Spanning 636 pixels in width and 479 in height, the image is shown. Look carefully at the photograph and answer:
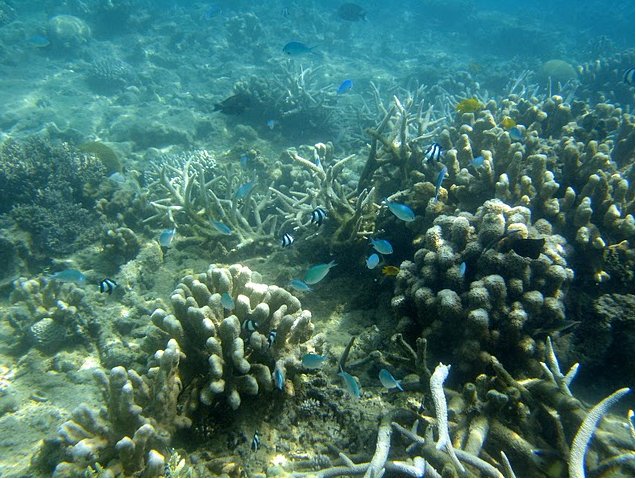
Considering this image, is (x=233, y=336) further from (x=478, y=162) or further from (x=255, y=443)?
(x=478, y=162)

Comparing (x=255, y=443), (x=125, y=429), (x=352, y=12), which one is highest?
A: (x=352, y=12)

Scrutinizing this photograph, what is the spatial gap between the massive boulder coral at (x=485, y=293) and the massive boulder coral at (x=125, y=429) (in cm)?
210

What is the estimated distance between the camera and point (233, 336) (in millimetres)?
3053

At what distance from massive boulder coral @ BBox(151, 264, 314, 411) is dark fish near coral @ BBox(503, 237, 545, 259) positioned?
1962mm

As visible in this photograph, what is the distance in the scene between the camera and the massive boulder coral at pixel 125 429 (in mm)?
2537

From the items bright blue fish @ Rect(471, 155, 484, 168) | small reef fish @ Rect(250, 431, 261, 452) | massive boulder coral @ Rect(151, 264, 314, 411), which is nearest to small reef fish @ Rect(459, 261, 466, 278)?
massive boulder coral @ Rect(151, 264, 314, 411)

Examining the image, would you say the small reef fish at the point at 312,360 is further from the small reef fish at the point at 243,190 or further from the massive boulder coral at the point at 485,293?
the small reef fish at the point at 243,190

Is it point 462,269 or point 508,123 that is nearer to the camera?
point 462,269

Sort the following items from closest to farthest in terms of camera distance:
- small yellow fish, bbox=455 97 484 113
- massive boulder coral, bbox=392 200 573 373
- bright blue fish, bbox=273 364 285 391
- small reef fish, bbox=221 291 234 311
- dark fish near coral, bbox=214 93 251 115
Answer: bright blue fish, bbox=273 364 285 391
massive boulder coral, bbox=392 200 573 373
small reef fish, bbox=221 291 234 311
small yellow fish, bbox=455 97 484 113
dark fish near coral, bbox=214 93 251 115

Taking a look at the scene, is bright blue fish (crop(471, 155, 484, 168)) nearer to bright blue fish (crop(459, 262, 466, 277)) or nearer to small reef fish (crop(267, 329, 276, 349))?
bright blue fish (crop(459, 262, 466, 277))

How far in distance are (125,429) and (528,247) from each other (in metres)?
3.56

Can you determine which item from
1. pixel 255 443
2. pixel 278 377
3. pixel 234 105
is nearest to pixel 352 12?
pixel 234 105

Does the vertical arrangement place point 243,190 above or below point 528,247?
below

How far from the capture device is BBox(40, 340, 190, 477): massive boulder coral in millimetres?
2537
